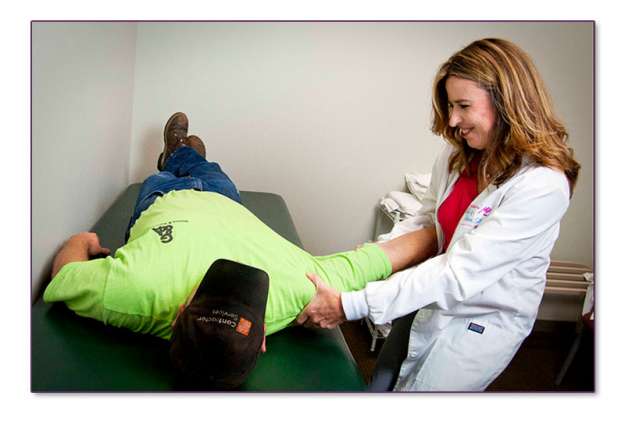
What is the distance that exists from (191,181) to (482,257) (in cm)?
85

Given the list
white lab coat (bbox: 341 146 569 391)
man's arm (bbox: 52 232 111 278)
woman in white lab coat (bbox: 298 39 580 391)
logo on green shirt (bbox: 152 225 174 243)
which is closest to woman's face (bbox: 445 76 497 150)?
woman in white lab coat (bbox: 298 39 580 391)

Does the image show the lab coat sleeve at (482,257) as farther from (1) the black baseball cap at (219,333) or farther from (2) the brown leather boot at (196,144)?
(2) the brown leather boot at (196,144)

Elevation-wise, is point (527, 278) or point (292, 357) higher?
point (527, 278)

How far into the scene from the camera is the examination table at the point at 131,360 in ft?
3.00

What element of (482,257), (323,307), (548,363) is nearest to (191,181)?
(323,307)

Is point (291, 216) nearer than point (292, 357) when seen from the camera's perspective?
No

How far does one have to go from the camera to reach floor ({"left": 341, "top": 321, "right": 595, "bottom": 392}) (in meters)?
1.08

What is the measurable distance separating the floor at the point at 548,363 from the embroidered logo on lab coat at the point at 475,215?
334 millimetres
